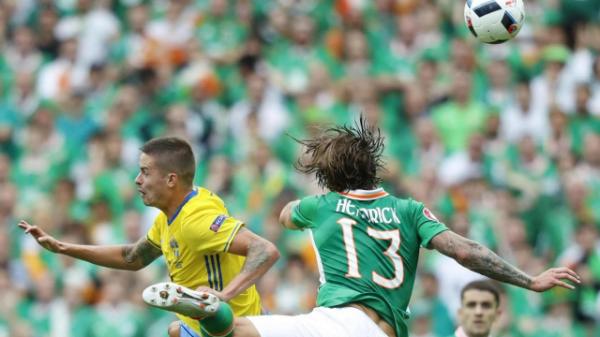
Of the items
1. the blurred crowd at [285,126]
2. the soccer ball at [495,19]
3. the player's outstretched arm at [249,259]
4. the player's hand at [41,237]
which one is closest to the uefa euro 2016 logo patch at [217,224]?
the player's outstretched arm at [249,259]

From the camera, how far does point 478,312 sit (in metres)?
8.92

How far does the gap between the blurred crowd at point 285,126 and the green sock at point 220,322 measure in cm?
527

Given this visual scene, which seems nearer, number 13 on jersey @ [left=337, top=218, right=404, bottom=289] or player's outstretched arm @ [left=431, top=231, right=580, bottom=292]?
player's outstretched arm @ [left=431, top=231, right=580, bottom=292]

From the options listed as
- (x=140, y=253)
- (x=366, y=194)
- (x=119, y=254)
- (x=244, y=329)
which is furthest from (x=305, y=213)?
(x=119, y=254)

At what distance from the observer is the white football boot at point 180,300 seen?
22.2ft

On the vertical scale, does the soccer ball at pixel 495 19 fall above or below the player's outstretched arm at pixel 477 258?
above

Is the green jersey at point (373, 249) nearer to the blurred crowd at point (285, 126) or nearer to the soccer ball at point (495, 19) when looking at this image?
the soccer ball at point (495, 19)

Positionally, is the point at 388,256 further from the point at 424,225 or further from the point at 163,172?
the point at 163,172

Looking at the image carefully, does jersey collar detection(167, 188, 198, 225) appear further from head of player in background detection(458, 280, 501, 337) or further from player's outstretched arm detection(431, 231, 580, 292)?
head of player in background detection(458, 280, 501, 337)

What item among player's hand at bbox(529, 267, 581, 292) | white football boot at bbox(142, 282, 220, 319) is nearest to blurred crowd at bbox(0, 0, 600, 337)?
player's hand at bbox(529, 267, 581, 292)

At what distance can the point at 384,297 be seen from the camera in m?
7.16

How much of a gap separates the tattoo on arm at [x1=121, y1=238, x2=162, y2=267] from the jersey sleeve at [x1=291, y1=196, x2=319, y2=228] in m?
1.16

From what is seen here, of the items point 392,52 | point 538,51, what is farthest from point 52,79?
point 538,51

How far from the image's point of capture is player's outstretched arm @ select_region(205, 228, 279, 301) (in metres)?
7.34
